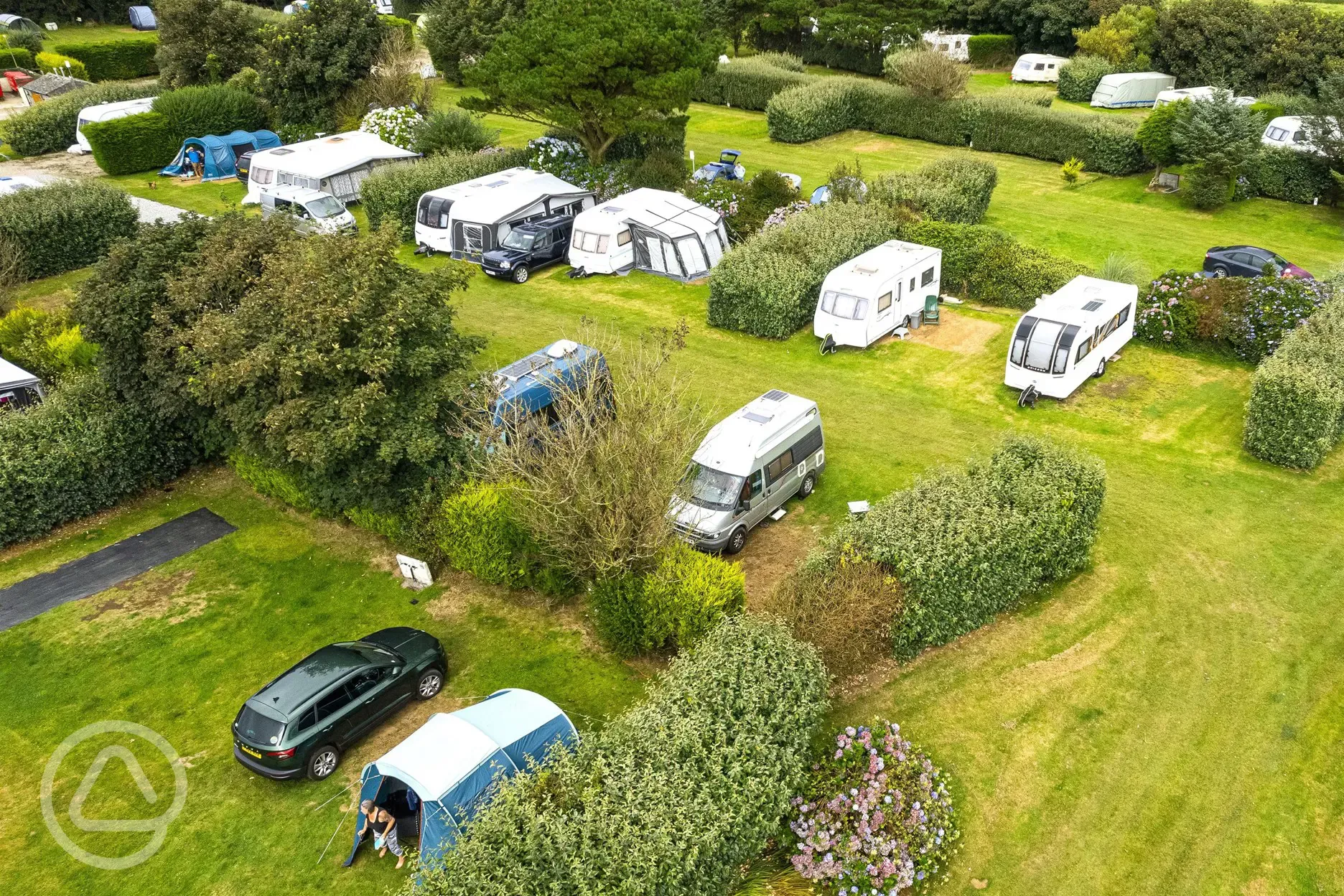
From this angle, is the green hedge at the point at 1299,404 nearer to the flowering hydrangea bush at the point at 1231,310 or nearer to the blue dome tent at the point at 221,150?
the flowering hydrangea bush at the point at 1231,310

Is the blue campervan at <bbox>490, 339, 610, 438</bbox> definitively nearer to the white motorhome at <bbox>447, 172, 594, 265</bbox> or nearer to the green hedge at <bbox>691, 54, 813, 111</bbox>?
the white motorhome at <bbox>447, 172, 594, 265</bbox>

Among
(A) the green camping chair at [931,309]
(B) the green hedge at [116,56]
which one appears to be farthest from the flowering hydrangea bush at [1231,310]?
(B) the green hedge at [116,56]


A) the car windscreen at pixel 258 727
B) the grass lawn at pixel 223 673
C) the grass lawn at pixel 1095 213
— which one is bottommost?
the grass lawn at pixel 223 673

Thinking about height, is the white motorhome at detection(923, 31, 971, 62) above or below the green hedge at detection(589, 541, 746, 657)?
above

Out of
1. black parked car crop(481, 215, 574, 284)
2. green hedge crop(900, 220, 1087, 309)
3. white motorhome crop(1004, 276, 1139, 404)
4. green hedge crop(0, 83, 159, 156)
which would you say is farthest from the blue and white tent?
green hedge crop(0, 83, 159, 156)

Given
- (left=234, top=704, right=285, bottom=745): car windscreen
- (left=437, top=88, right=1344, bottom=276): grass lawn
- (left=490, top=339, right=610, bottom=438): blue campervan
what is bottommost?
(left=437, top=88, right=1344, bottom=276): grass lawn

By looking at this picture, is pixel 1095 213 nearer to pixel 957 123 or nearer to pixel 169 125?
pixel 957 123
